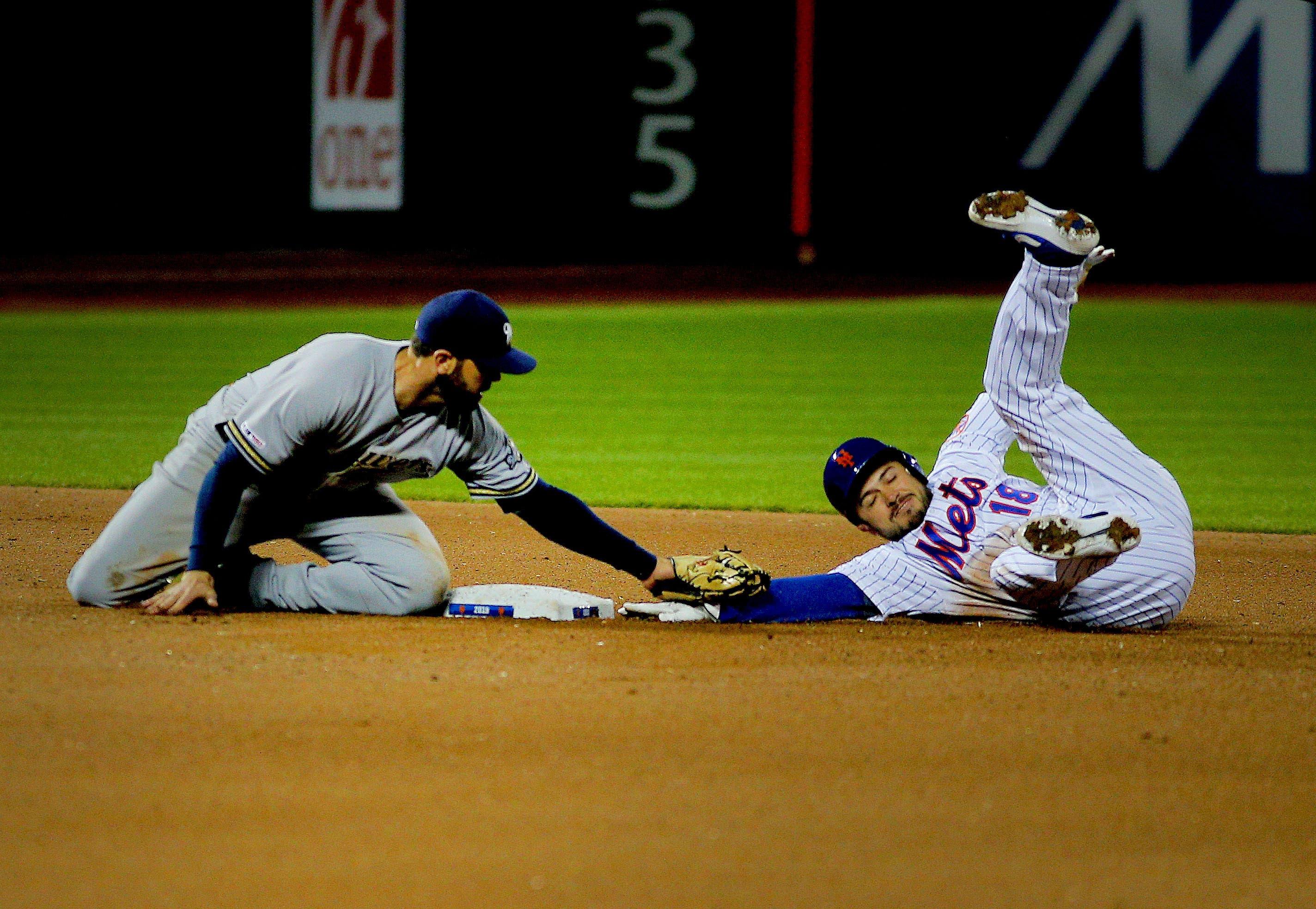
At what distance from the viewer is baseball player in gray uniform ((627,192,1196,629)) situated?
14.2 ft

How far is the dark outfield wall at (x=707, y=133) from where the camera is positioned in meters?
19.0

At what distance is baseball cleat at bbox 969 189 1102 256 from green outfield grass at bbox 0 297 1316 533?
316 centimetres

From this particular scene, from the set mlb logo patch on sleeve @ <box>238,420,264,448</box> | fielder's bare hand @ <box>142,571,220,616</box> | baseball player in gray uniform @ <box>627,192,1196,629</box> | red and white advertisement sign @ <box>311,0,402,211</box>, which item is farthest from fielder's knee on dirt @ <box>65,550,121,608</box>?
red and white advertisement sign @ <box>311,0,402,211</box>

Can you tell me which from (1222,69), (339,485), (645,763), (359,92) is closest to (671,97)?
(359,92)

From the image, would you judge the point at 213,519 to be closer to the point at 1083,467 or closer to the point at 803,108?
the point at 1083,467

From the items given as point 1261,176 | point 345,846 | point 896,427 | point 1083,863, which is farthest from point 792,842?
point 1261,176

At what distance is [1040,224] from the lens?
13.8ft

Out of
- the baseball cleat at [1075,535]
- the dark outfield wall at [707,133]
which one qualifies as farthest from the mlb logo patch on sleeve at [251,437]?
the dark outfield wall at [707,133]

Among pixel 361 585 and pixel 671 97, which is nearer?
pixel 361 585

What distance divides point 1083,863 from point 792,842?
1.60ft

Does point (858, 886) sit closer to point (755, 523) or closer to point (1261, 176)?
point (755, 523)

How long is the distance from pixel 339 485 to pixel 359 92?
16117 millimetres

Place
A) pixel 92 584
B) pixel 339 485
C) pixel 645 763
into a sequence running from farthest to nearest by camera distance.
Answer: pixel 339 485 → pixel 92 584 → pixel 645 763

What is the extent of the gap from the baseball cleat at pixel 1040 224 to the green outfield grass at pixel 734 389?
3.16 metres
